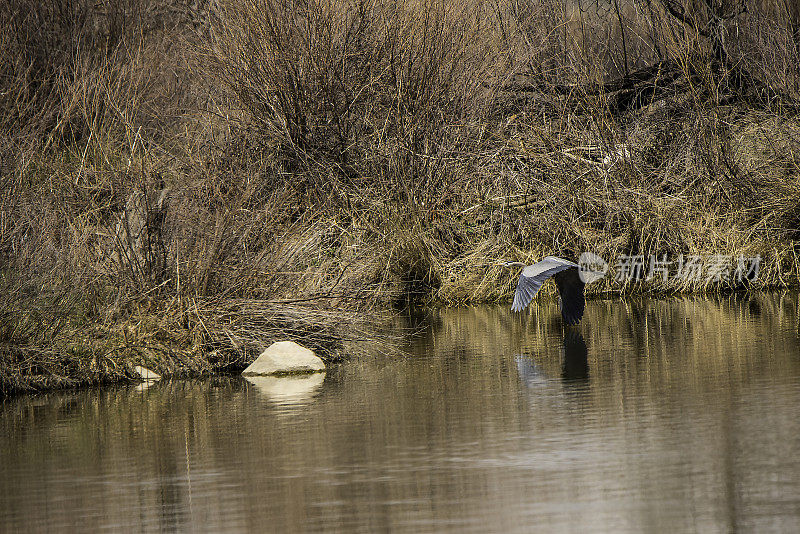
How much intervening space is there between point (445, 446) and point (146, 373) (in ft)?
16.3

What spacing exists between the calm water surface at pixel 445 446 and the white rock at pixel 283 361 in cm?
23

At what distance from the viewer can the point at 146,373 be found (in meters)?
12.3

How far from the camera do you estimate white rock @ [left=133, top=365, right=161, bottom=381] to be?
12.3 m

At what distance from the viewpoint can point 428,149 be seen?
19.3 metres

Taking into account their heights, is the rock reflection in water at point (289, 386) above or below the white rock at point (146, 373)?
below

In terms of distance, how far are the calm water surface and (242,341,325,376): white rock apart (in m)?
0.23

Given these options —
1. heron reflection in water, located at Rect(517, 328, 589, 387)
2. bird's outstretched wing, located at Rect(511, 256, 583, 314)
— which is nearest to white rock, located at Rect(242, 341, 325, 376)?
heron reflection in water, located at Rect(517, 328, 589, 387)

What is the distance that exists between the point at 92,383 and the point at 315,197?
26.4 ft

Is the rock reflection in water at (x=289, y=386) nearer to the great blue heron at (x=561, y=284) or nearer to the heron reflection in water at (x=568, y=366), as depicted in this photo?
the heron reflection in water at (x=568, y=366)

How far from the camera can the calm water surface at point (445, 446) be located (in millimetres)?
6508

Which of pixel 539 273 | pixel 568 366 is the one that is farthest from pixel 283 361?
pixel 539 273

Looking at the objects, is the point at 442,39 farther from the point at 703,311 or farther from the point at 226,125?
the point at 703,311

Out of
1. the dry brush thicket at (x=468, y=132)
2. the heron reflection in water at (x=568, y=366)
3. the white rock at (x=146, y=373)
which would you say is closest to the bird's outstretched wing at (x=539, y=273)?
the heron reflection in water at (x=568, y=366)

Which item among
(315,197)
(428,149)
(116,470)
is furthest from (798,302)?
(116,470)
